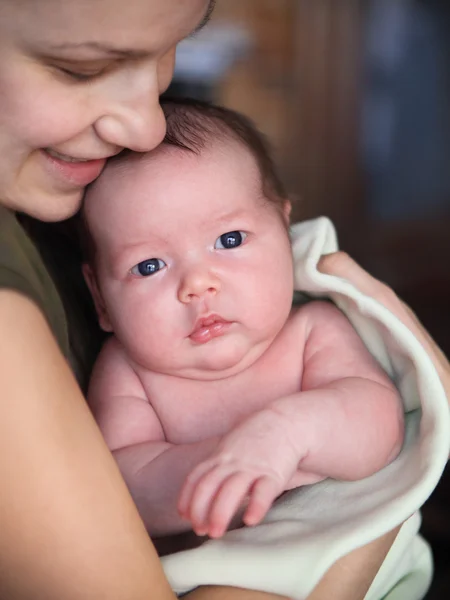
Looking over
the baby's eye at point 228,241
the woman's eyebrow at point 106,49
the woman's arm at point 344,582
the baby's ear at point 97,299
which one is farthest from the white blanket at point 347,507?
the woman's eyebrow at point 106,49

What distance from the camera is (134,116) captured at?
79 centimetres

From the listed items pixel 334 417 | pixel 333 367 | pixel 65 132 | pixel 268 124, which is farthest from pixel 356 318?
pixel 268 124

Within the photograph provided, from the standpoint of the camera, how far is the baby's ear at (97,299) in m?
1.00

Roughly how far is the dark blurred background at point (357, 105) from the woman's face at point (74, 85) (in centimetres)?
245

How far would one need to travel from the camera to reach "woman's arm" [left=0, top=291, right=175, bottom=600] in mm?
655

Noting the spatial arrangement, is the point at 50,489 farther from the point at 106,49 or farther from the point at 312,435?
the point at 106,49

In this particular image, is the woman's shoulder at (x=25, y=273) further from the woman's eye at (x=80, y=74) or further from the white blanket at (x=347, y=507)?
the white blanket at (x=347, y=507)

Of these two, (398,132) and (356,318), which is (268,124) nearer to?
(398,132)

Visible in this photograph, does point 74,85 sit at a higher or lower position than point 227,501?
higher

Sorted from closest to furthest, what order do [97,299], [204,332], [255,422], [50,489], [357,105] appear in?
1. [50,489]
2. [255,422]
3. [204,332]
4. [97,299]
5. [357,105]

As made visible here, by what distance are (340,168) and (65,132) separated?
2.94 meters

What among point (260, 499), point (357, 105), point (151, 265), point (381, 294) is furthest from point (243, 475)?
point (357, 105)

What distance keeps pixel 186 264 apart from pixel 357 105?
2812 millimetres

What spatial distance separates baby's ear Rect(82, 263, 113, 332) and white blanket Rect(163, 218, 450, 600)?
0.24 m
